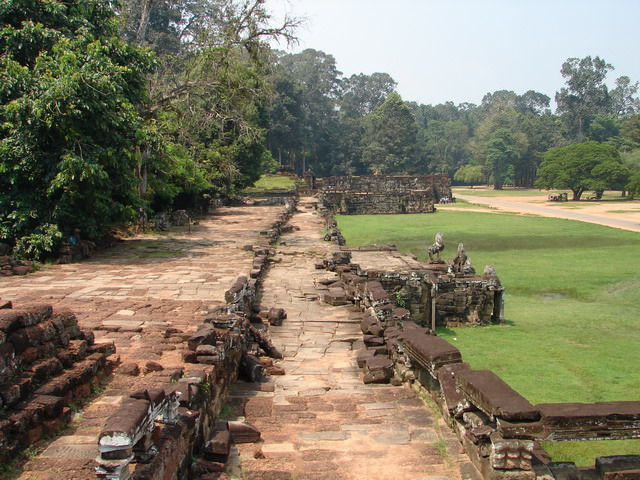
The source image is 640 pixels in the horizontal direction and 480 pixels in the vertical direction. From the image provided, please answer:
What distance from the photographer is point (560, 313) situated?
1328 centimetres

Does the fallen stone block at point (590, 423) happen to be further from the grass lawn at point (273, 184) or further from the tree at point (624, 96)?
the tree at point (624, 96)

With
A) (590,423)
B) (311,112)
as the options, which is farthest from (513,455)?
(311,112)

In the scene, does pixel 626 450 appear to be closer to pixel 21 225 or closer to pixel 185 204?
pixel 21 225

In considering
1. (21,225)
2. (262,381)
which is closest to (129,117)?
(21,225)

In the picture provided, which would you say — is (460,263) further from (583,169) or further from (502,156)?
(502,156)

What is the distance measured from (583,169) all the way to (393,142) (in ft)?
75.4

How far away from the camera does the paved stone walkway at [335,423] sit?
4.52m

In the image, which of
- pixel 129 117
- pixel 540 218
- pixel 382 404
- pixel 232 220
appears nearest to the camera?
pixel 382 404

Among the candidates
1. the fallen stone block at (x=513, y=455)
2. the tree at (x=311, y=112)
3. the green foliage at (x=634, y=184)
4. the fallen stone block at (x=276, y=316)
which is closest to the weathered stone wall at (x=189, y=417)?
the fallen stone block at (x=276, y=316)

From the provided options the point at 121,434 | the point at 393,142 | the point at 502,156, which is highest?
the point at 393,142

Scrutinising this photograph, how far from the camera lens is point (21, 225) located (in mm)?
12914

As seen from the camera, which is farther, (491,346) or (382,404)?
(491,346)

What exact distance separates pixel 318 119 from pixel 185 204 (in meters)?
51.0

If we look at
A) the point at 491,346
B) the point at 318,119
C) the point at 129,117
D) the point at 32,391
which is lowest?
the point at 491,346
